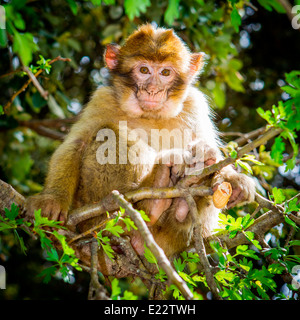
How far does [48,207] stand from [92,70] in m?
3.48

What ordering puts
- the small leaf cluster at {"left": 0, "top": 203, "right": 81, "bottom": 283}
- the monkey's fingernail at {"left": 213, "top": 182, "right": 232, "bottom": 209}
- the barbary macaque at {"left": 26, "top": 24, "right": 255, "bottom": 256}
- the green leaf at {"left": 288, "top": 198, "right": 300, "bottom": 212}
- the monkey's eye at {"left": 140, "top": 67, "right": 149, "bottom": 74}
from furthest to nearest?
1. the monkey's eye at {"left": 140, "top": 67, "right": 149, "bottom": 74}
2. the barbary macaque at {"left": 26, "top": 24, "right": 255, "bottom": 256}
3. the monkey's fingernail at {"left": 213, "top": 182, "right": 232, "bottom": 209}
4. the green leaf at {"left": 288, "top": 198, "right": 300, "bottom": 212}
5. the small leaf cluster at {"left": 0, "top": 203, "right": 81, "bottom": 283}

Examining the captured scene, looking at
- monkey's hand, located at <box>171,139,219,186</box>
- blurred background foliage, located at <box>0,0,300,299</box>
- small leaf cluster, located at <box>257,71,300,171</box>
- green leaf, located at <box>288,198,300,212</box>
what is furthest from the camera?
blurred background foliage, located at <box>0,0,300,299</box>

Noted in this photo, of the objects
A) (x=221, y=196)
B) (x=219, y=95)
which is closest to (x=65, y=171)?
(x=221, y=196)

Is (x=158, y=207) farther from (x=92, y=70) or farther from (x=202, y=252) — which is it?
(x=92, y=70)

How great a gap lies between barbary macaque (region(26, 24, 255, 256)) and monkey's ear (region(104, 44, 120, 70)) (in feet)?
0.04

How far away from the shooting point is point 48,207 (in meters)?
3.61

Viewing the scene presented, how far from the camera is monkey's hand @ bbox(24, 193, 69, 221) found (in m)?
3.58

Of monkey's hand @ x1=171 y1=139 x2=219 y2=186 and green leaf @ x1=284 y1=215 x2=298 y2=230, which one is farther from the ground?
monkey's hand @ x1=171 y1=139 x2=219 y2=186

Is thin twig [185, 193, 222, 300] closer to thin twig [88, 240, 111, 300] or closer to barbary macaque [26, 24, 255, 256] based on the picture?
barbary macaque [26, 24, 255, 256]

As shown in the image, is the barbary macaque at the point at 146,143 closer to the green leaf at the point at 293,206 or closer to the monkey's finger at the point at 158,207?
the monkey's finger at the point at 158,207

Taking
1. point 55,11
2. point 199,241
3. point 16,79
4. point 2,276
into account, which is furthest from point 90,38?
point 199,241

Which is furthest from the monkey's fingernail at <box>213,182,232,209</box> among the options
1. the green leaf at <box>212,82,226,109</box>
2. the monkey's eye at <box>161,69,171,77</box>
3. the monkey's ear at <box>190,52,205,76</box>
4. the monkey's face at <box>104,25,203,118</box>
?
the green leaf at <box>212,82,226,109</box>

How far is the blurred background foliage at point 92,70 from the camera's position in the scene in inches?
200

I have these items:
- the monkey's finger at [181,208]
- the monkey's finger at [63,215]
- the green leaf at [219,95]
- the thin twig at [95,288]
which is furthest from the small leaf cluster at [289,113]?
the green leaf at [219,95]
